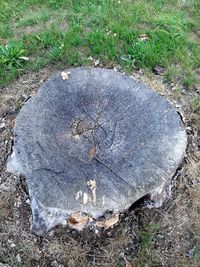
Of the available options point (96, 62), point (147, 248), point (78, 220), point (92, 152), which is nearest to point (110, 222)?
point (78, 220)

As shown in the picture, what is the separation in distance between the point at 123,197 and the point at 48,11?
3.09 meters

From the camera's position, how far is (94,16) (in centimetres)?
494

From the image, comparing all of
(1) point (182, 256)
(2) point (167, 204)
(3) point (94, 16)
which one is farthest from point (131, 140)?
(3) point (94, 16)

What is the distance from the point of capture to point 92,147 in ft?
10.0

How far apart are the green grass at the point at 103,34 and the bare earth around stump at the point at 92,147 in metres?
1.03

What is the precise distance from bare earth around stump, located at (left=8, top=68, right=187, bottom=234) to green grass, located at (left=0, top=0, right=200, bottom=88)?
1.03 m

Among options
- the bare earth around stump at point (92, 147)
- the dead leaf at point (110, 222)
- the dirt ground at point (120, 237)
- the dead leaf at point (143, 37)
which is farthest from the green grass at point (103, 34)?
the dead leaf at point (110, 222)

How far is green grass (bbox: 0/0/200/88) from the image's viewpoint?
4.47m

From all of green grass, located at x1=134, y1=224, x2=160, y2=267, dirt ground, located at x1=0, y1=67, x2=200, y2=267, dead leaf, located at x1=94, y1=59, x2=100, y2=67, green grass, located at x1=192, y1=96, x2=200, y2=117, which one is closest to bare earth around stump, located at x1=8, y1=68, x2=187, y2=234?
dirt ground, located at x1=0, y1=67, x2=200, y2=267

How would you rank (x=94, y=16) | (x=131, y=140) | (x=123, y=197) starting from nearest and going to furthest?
(x=123, y=197) → (x=131, y=140) → (x=94, y=16)

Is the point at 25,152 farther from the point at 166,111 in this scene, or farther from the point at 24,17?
the point at 24,17

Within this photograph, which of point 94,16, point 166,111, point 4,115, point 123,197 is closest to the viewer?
point 123,197

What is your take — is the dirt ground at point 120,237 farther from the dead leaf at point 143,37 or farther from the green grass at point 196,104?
the dead leaf at point 143,37

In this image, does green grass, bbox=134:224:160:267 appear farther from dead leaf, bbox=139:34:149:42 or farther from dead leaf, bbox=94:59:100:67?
dead leaf, bbox=139:34:149:42
